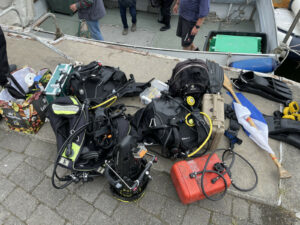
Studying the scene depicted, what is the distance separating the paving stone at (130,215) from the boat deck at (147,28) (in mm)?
5203

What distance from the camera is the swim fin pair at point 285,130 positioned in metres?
2.94

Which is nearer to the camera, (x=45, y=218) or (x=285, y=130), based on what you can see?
(x=45, y=218)

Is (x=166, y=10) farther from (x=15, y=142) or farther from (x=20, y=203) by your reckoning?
(x=20, y=203)

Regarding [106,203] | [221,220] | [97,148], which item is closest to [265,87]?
[221,220]

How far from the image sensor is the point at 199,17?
3955mm

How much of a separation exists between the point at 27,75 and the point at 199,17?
3.15 metres

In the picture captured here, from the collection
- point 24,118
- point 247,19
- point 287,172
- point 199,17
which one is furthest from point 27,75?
point 247,19

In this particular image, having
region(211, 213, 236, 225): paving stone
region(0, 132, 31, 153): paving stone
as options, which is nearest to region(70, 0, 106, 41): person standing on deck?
region(0, 132, 31, 153): paving stone

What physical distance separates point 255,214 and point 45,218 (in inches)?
94.9

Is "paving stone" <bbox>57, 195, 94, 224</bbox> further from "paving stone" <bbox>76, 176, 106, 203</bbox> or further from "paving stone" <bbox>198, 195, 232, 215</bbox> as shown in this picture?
"paving stone" <bbox>198, 195, 232, 215</bbox>

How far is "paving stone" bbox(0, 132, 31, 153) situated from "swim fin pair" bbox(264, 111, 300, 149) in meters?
3.60

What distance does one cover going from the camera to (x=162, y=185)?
8.64 ft

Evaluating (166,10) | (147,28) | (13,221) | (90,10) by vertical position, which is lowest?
(13,221)

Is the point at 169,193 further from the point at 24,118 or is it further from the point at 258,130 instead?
the point at 24,118
